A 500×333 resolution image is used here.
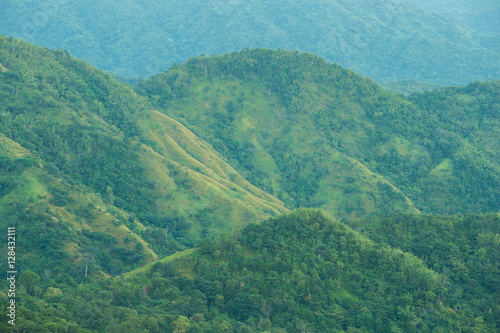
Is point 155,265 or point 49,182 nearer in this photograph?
point 155,265

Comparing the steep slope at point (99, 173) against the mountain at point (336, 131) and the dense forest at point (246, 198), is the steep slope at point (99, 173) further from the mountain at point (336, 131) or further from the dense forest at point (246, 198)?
the mountain at point (336, 131)

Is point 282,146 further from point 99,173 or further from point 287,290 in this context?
point 287,290

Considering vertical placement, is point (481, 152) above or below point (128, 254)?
above

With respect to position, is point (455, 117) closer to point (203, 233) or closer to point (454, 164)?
point (454, 164)

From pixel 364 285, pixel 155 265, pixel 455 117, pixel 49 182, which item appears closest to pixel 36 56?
pixel 49 182

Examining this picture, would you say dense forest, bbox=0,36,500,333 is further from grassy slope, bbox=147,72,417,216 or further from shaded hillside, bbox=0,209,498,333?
grassy slope, bbox=147,72,417,216

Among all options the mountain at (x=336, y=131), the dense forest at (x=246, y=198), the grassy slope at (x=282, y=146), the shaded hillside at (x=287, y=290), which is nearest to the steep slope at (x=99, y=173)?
the dense forest at (x=246, y=198)

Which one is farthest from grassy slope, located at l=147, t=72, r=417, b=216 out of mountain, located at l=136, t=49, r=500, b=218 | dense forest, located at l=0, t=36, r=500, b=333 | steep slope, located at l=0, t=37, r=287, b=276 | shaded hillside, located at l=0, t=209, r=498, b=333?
shaded hillside, located at l=0, t=209, r=498, b=333
